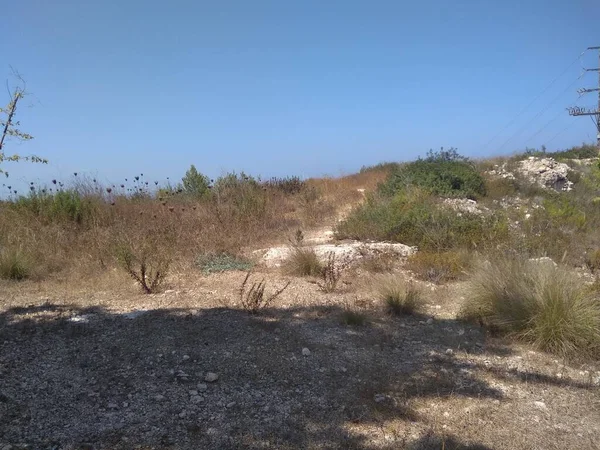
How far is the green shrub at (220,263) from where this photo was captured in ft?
20.4

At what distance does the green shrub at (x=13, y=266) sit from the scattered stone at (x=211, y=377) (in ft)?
12.3

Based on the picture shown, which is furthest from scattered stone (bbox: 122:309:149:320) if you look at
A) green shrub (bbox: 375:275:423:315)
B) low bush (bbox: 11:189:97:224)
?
low bush (bbox: 11:189:97:224)

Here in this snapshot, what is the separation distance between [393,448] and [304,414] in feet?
1.95

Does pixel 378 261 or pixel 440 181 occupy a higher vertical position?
pixel 440 181

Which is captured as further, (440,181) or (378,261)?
(440,181)

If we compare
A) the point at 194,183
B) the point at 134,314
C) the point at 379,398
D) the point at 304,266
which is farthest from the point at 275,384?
the point at 194,183

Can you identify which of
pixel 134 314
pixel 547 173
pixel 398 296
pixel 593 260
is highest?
pixel 547 173

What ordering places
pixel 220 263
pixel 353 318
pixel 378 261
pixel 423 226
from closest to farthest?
1. pixel 353 318
2. pixel 378 261
3. pixel 220 263
4. pixel 423 226

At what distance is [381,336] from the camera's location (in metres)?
4.14

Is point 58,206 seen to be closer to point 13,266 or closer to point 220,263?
point 13,266

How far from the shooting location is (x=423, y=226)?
7.36 meters

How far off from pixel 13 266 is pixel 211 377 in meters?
3.86

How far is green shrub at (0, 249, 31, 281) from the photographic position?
5742mm

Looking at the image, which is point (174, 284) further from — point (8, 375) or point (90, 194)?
point (90, 194)
